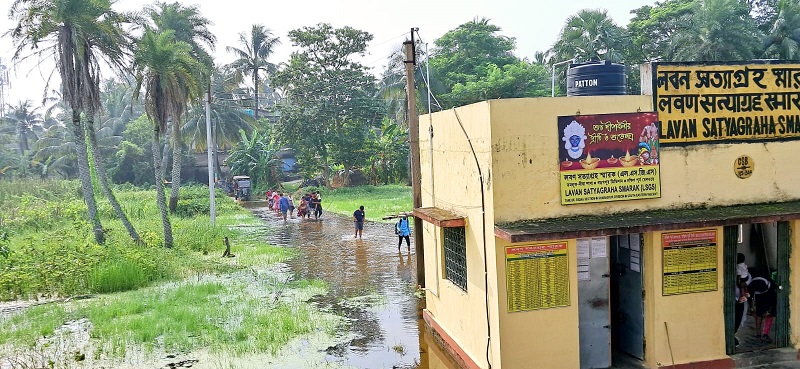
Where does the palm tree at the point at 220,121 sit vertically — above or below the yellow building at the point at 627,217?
above

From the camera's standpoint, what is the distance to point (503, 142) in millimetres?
7410

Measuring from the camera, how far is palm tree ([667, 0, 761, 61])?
1405 inches

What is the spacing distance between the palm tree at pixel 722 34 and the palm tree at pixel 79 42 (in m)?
32.3

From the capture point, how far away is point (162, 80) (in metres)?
21.4

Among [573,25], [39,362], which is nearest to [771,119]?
[39,362]

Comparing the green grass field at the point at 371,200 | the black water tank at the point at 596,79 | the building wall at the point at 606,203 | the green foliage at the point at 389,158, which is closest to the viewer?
the building wall at the point at 606,203

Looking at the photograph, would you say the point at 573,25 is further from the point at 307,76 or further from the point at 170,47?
the point at 170,47

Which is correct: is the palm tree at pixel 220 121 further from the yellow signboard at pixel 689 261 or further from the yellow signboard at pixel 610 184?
the yellow signboard at pixel 689 261

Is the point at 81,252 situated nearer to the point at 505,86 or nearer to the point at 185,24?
the point at 185,24

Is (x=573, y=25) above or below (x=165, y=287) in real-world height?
above

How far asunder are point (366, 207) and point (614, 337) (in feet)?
80.4

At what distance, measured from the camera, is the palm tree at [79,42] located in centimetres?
1786


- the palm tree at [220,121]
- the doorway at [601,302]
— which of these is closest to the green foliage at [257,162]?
the palm tree at [220,121]

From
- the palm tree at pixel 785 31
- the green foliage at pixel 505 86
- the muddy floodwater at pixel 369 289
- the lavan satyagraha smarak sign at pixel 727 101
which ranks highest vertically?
the palm tree at pixel 785 31
